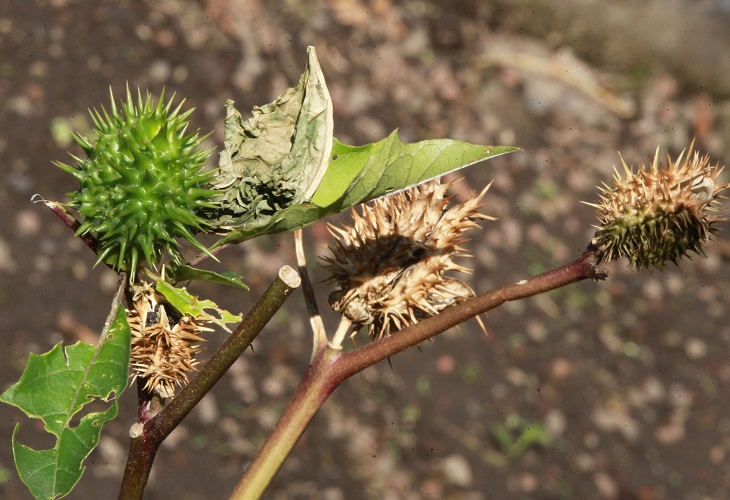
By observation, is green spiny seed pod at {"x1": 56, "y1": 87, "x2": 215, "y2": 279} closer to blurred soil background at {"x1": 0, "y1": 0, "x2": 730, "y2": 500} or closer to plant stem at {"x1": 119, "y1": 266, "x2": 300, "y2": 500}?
plant stem at {"x1": 119, "y1": 266, "x2": 300, "y2": 500}

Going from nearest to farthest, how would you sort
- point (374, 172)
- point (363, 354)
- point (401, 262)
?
1. point (374, 172)
2. point (363, 354)
3. point (401, 262)

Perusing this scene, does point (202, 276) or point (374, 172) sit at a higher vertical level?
point (374, 172)

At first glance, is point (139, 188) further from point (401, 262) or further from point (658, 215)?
point (658, 215)

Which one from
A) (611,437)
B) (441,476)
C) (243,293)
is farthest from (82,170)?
(611,437)

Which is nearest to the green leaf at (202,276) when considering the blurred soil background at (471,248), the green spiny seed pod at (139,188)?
the green spiny seed pod at (139,188)

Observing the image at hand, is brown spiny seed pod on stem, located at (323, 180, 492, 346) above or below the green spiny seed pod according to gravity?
above

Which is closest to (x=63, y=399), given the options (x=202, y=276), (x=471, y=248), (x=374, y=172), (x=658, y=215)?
(x=202, y=276)

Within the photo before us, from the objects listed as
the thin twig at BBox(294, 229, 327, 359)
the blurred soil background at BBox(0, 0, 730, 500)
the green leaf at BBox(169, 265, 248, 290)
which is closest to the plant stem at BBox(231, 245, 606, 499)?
the thin twig at BBox(294, 229, 327, 359)
